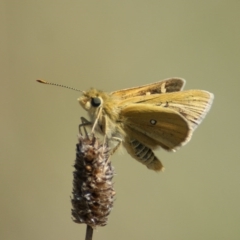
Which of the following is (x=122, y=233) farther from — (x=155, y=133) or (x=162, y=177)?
(x=155, y=133)

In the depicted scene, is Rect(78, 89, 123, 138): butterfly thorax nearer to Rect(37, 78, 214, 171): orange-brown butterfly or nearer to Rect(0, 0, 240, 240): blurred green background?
Rect(37, 78, 214, 171): orange-brown butterfly

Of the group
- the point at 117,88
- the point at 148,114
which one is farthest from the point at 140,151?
the point at 117,88

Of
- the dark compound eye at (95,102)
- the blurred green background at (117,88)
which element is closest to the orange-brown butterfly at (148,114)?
the dark compound eye at (95,102)

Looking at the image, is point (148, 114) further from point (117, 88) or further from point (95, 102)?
point (117, 88)

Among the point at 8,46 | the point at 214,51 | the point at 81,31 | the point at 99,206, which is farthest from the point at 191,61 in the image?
the point at 99,206

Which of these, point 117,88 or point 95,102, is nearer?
point 95,102

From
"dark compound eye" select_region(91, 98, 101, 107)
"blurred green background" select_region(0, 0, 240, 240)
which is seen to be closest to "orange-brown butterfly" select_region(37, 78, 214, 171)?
"dark compound eye" select_region(91, 98, 101, 107)
